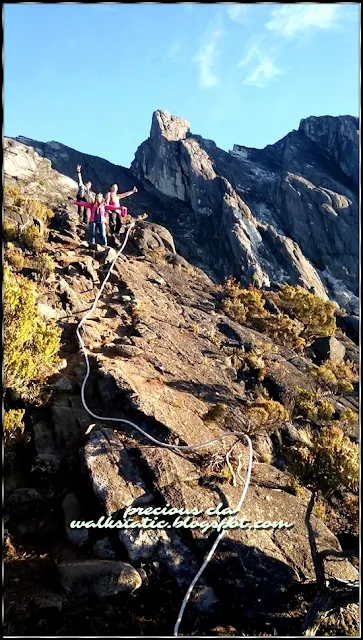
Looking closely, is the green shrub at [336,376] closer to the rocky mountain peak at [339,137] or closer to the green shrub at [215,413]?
the green shrub at [215,413]

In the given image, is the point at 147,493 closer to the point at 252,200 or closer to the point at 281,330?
the point at 281,330

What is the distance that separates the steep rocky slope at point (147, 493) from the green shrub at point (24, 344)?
1.35ft

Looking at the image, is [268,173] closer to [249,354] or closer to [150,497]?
[249,354]

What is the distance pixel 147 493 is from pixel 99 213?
37.2ft

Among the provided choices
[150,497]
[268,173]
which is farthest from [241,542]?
[268,173]

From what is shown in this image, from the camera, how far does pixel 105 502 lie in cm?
632

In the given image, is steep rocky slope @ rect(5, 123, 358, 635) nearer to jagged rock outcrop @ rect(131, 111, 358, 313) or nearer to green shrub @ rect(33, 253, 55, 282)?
green shrub @ rect(33, 253, 55, 282)

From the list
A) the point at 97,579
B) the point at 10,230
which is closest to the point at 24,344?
the point at 97,579

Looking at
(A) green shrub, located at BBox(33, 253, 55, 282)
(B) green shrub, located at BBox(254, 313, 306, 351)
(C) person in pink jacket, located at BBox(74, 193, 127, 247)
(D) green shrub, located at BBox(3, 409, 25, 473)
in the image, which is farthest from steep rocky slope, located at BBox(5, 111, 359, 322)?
(D) green shrub, located at BBox(3, 409, 25, 473)

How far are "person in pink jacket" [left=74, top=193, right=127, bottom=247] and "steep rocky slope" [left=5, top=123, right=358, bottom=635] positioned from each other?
3451 mm

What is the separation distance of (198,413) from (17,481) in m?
3.98

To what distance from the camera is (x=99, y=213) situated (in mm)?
15547

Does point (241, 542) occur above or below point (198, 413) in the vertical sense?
below

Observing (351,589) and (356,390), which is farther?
(356,390)
